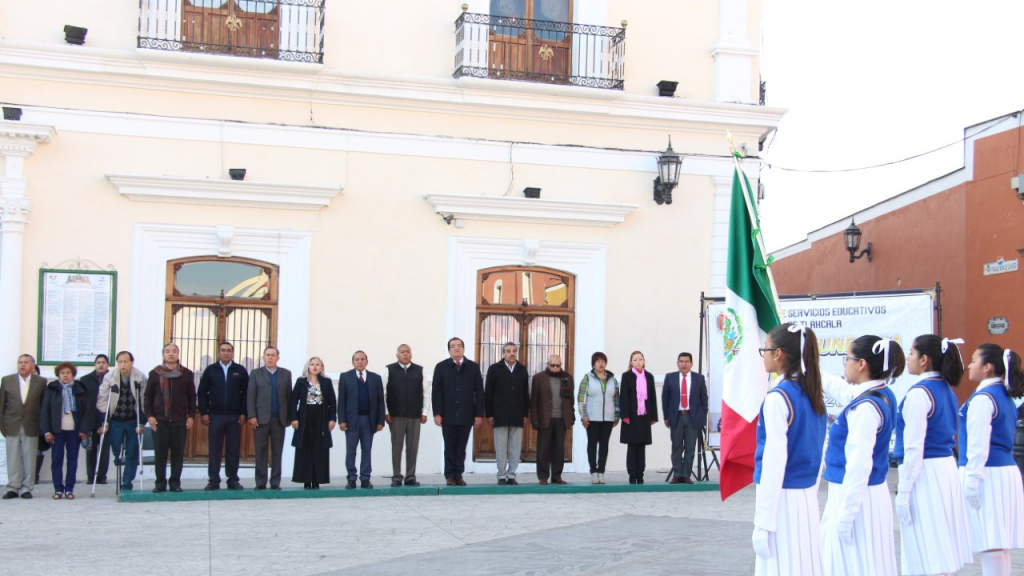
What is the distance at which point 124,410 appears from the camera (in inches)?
505

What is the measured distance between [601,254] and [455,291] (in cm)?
213

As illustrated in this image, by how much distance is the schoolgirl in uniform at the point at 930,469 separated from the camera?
6832 mm

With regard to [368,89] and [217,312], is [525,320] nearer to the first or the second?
[368,89]

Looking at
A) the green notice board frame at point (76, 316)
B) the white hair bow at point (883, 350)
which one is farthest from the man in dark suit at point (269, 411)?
the white hair bow at point (883, 350)

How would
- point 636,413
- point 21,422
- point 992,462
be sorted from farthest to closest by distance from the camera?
1. point 636,413
2. point 21,422
3. point 992,462

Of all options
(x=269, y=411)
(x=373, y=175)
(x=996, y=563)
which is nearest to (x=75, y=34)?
(x=373, y=175)

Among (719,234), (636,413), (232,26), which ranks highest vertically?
(232,26)

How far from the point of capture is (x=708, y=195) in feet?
53.6

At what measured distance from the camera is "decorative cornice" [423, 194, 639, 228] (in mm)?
15242

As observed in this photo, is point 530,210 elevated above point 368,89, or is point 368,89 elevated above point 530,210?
point 368,89

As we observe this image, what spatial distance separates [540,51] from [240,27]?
4.03 m

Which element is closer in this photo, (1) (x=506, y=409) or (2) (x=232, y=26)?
(1) (x=506, y=409)

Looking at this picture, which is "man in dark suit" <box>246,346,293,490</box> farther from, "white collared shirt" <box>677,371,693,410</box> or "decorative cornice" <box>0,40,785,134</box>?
"white collared shirt" <box>677,371,693,410</box>

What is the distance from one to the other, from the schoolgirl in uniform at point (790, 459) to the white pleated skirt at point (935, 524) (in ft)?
4.63
